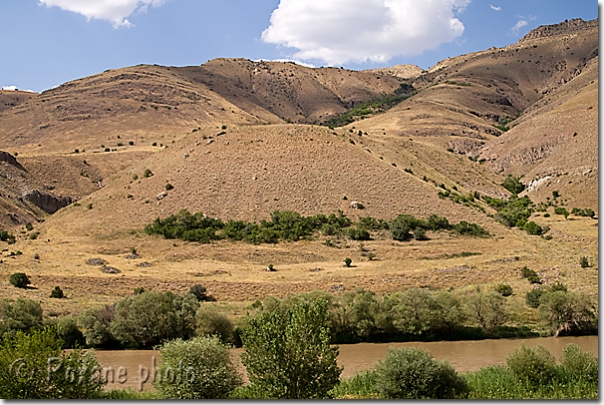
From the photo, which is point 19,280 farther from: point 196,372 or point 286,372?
point 286,372

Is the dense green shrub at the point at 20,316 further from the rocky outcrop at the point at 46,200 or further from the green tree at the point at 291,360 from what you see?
the rocky outcrop at the point at 46,200

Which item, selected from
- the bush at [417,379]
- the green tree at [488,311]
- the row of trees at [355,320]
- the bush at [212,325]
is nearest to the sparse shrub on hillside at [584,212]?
the row of trees at [355,320]

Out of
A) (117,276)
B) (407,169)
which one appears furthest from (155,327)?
(407,169)

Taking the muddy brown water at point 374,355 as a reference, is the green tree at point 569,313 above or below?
above

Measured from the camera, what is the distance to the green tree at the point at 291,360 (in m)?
17.6

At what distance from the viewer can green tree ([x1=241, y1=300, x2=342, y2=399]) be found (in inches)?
691

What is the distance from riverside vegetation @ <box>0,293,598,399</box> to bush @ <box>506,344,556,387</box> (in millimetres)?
37

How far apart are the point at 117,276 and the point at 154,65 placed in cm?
15477

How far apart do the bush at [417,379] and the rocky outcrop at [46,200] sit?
77.6m

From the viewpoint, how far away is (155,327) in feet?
113

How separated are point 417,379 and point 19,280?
116ft

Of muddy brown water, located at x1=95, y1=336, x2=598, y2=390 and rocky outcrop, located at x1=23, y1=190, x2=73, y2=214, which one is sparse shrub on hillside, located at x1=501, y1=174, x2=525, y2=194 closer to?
muddy brown water, located at x1=95, y1=336, x2=598, y2=390

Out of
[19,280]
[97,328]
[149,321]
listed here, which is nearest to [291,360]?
[149,321]

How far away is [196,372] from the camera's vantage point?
62.0ft
